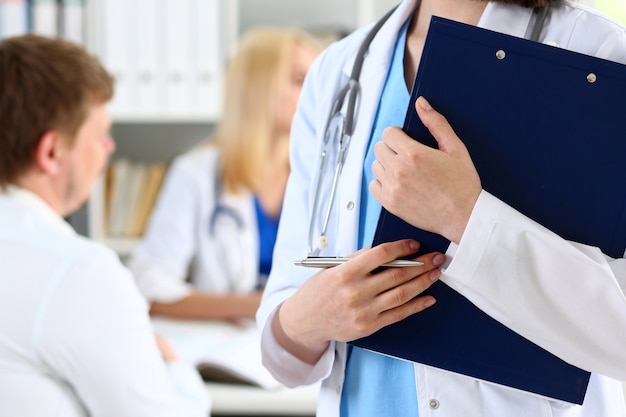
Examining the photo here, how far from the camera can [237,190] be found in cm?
268

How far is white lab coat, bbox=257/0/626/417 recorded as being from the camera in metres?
0.84

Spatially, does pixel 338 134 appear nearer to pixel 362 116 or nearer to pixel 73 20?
pixel 362 116

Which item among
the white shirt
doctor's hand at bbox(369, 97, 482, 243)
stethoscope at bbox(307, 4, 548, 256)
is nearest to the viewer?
doctor's hand at bbox(369, 97, 482, 243)

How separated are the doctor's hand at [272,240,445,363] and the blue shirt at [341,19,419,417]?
79 mm

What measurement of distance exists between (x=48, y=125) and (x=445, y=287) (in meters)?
0.95

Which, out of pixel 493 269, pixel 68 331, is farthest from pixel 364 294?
pixel 68 331

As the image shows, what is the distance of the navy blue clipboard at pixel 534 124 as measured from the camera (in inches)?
33.4

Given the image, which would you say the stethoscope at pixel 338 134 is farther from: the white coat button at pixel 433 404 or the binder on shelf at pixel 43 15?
the binder on shelf at pixel 43 15

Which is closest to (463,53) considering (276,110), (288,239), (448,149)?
(448,149)

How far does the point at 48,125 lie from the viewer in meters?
1.59

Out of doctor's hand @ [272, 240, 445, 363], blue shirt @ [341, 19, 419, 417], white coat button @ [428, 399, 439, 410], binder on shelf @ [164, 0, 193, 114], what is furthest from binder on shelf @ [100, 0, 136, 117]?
white coat button @ [428, 399, 439, 410]

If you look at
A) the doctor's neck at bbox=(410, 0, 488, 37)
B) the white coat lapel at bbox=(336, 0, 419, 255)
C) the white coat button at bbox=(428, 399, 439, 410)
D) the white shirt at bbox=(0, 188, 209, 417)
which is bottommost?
the white shirt at bbox=(0, 188, 209, 417)

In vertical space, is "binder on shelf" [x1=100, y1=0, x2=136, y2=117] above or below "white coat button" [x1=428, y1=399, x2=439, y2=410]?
below

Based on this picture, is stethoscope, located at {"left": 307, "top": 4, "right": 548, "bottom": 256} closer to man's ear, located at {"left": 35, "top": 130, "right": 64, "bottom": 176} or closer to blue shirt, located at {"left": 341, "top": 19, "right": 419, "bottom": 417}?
blue shirt, located at {"left": 341, "top": 19, "right": 419, "bottom": 417}
